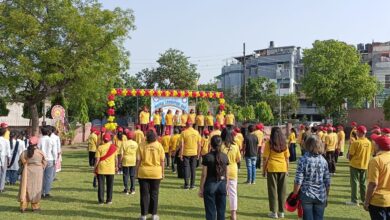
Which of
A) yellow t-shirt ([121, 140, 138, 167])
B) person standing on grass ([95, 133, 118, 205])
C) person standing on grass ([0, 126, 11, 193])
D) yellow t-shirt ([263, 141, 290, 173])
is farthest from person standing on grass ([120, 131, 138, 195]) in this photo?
yellow t-shirt ([263, 141, 290, 173])

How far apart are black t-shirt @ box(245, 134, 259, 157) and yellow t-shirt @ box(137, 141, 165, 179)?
537cm

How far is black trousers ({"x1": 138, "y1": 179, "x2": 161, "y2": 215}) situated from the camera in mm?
8469

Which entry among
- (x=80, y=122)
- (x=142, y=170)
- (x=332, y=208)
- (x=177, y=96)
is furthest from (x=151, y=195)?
(x=80, y=122)

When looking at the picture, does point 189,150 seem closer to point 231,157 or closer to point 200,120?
point 231,157

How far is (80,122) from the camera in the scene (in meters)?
39.1

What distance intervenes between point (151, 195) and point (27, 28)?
55.9ft

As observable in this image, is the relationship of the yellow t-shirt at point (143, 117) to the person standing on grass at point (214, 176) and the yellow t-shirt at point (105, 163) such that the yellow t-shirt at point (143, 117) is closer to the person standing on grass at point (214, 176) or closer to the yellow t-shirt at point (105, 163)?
the yellow t-shirt at point (105, 163)

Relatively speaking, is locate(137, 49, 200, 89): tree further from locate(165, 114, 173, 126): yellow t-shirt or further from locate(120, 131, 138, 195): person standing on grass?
locate(120, 131, 138, 195): person standing on grass

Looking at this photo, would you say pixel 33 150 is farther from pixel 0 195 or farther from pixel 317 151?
pixel 317 151

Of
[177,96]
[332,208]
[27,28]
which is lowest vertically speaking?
[332,208]

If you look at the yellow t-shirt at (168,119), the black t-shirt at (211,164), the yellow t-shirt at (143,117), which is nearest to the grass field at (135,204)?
the black t-shirt at (211,164)

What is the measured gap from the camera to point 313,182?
631 cm

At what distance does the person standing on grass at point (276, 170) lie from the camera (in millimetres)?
8838

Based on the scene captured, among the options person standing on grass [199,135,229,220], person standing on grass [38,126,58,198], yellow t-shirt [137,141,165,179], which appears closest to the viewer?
person standing on grass [199,135,229,220]
